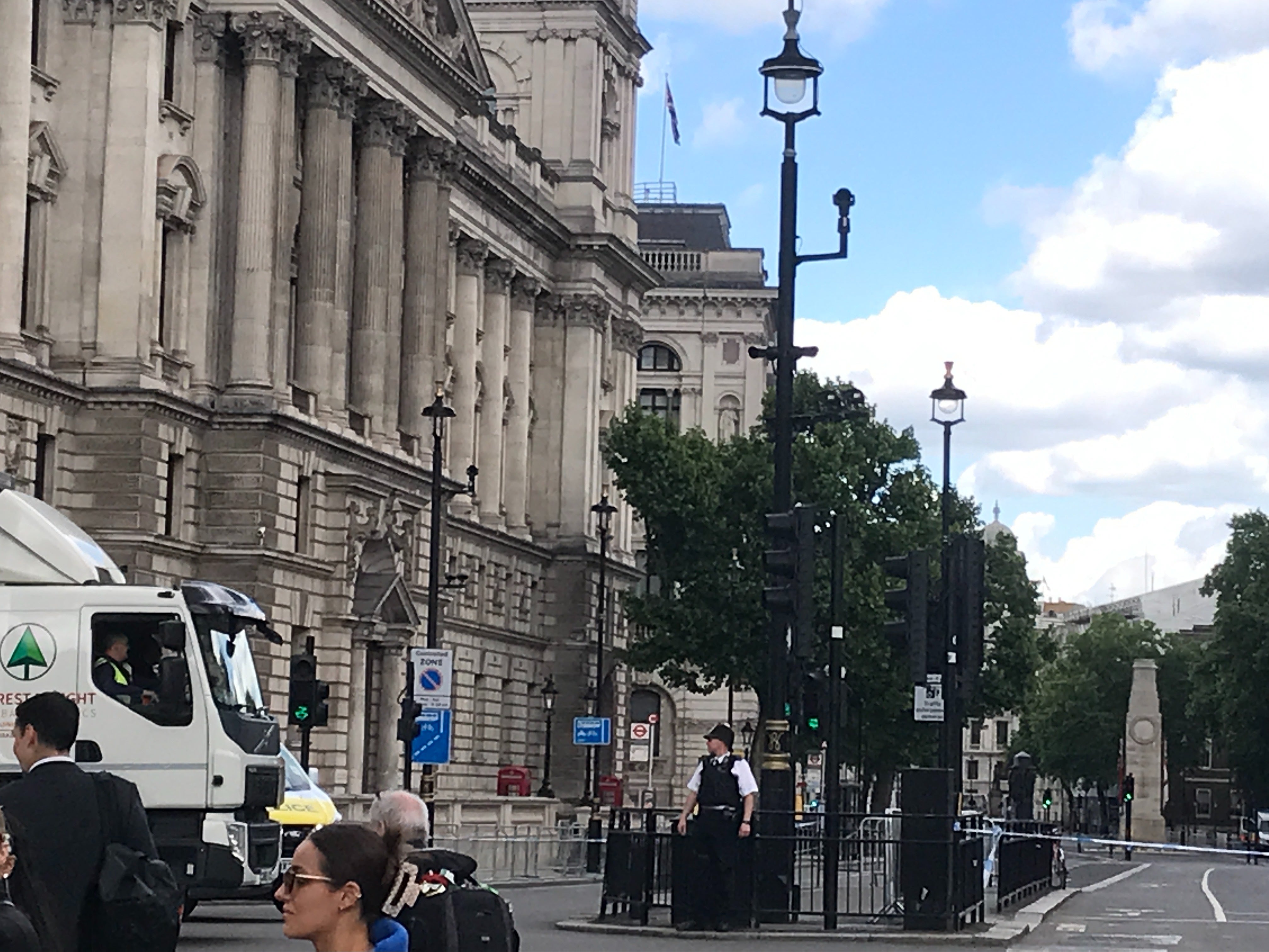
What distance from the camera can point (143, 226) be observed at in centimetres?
5372

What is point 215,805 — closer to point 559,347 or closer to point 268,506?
point 268,506

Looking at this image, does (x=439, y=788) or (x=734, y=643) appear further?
(x=734, y=643)

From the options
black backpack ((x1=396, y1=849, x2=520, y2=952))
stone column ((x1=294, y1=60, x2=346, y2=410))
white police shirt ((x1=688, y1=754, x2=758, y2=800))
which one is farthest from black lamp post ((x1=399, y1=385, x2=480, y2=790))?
black backpack ((x1=396, y1=849, x2=520, y2=952))

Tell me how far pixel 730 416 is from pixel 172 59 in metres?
64.1

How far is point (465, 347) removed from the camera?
82688 mm

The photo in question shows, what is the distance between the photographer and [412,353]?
68.6 meters

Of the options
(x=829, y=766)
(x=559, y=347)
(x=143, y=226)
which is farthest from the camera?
(x=559, y=347)

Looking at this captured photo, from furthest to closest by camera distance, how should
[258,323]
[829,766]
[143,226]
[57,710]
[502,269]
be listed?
[502,269]
[258,323]
[143,226]
[829,766]
[57,710]

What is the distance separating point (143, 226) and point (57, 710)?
43.9m

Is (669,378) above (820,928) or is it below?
above

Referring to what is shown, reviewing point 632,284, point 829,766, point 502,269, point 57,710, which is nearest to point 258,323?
point 829,766

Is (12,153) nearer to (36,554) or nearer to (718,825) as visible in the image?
(36,554)

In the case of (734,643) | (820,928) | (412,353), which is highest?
(412,353)

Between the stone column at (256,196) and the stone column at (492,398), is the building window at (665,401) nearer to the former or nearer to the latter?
the stone column at (492,398)
